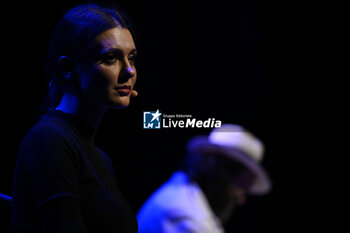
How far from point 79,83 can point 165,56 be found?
92cm

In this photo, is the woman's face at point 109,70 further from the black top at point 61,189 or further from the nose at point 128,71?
the black top at point 61,189

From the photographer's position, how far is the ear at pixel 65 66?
3.45 ft

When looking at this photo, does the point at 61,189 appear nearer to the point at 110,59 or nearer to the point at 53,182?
the point at 53,182

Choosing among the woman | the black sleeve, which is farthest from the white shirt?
the black sleeve

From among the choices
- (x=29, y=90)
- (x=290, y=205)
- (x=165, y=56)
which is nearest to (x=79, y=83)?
(x=165, y=56)

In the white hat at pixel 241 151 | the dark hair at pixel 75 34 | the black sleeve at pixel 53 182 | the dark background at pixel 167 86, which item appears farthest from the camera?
the dark background at pixel 167 86

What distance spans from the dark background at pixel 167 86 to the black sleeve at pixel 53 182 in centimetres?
96

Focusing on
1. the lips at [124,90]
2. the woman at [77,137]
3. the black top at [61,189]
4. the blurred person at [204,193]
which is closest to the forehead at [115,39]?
the woman at [77,137]

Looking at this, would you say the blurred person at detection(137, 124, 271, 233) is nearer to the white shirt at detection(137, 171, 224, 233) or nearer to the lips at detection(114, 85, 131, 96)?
the white shirt at detection(137, 171, 224, 233)

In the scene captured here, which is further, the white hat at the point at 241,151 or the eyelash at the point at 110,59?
the white hat at the point at 241,151

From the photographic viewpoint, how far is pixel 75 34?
1038 millimetres

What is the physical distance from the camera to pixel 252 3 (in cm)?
204

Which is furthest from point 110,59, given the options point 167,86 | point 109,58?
point 167,86

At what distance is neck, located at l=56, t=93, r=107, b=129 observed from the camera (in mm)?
1067
